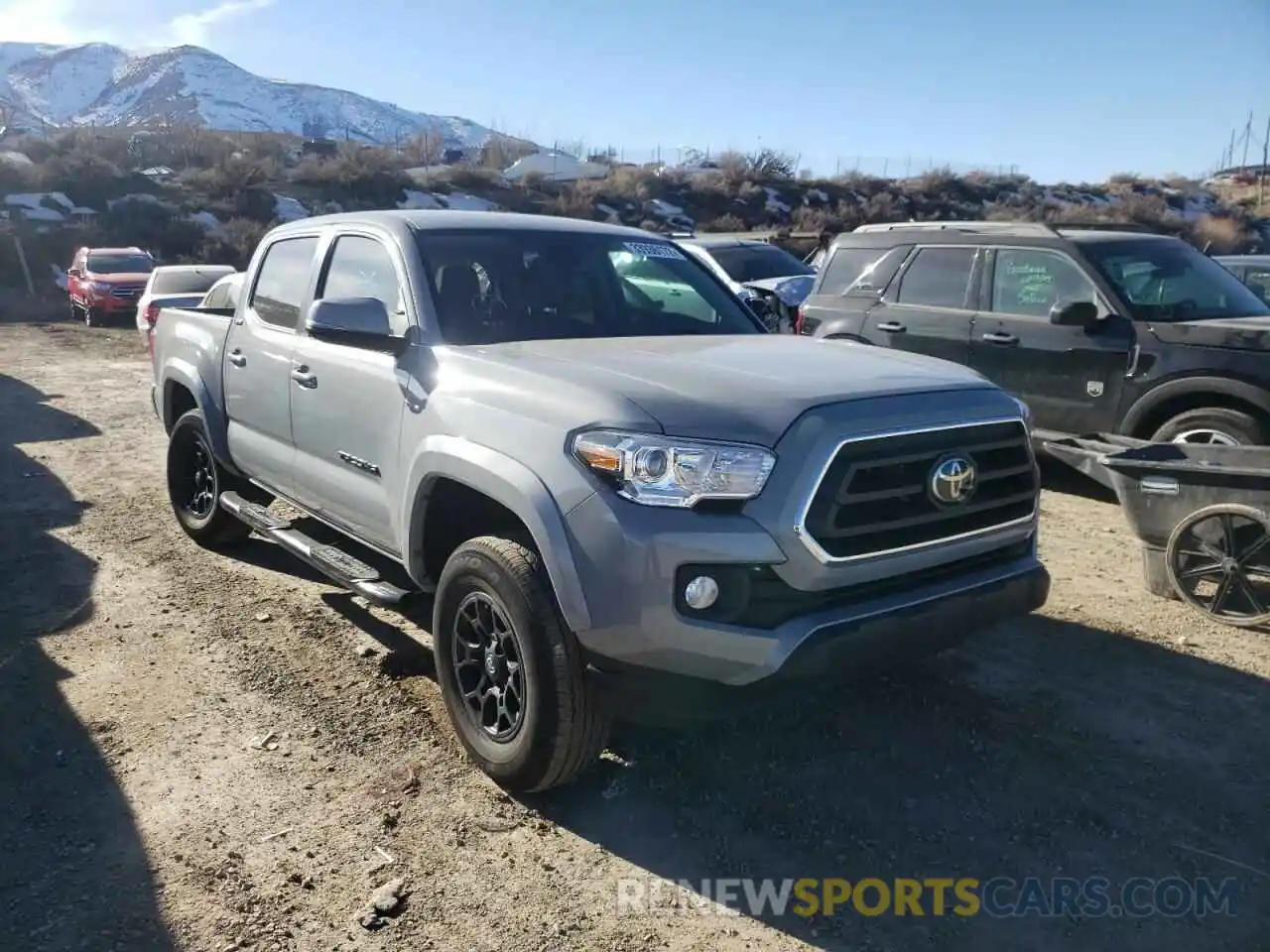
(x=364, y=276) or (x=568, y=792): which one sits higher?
(x=364, y=276)

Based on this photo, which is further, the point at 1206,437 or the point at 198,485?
the point at 1206,437

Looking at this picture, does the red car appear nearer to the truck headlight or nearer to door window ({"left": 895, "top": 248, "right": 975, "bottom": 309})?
door window ({"left": 895, "top": 248, "right": 975, "bottom": 309})

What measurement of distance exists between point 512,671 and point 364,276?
203 cm

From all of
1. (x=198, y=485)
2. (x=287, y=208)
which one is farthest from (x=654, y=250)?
(x=287, y=208)

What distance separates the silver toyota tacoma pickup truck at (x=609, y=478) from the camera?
2.91 m

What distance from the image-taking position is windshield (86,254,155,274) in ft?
73.3

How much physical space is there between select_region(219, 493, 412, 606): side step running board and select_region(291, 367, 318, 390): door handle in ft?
2.41

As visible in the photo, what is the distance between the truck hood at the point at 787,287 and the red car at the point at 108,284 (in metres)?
14.4

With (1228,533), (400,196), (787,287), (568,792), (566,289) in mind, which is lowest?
(568,792)

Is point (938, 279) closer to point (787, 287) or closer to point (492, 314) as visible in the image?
point (492, 314)

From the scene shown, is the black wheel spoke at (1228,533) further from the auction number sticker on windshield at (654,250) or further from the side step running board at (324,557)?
the side step running board at (324,557)

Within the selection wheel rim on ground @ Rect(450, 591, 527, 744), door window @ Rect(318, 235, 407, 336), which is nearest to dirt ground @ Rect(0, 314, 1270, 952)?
wheel rim on ground @ Rect(450, 591, 527, 744)

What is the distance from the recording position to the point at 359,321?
12.5ft

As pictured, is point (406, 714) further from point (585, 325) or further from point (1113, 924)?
point (1113, 924)
